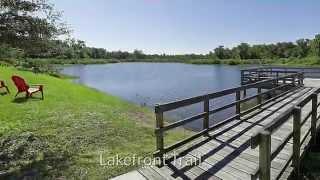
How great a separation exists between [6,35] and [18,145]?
2.86 metres

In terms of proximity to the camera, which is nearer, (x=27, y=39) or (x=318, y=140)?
(x=318, y=140)

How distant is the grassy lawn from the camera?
612 cm

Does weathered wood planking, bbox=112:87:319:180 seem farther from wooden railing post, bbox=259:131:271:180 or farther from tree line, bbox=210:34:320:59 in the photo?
tree line, bbox=210:34:320:59

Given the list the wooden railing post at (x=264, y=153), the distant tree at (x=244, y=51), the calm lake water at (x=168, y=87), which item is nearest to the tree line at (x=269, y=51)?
the distant tree at (x=244, y=51)

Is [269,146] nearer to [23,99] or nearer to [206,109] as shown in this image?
[206,109]

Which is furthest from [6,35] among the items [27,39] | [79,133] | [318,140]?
[318,140]

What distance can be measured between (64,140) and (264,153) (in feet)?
20.7

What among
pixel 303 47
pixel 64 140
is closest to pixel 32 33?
pixel 64 140

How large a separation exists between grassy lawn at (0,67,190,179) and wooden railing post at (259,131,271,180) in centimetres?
297

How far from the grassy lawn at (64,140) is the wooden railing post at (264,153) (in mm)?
2970

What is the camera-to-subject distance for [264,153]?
367cm

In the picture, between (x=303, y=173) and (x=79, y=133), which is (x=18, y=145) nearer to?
(x=79, y=133)

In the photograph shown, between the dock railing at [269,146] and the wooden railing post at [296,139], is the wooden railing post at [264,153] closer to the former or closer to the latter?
the dock railing at [269,146]

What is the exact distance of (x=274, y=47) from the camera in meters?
106
